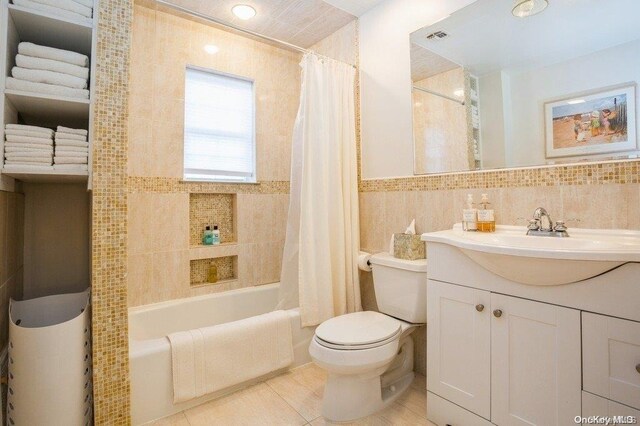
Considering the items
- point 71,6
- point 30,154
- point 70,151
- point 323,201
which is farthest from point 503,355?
point 71,6

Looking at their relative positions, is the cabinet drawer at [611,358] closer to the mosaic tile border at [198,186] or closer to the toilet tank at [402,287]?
the toilet tank at [402,287]

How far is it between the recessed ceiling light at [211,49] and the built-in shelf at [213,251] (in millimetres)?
1520

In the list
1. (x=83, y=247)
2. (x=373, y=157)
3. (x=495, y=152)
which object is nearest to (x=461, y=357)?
(x=495, y=152)

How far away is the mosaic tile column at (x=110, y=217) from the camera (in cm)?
136

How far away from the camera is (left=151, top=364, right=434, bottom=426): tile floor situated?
1.54 meters

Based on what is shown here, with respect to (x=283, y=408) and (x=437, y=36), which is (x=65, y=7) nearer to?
(x=437, y=36)

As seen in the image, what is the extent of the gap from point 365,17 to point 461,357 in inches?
93.2

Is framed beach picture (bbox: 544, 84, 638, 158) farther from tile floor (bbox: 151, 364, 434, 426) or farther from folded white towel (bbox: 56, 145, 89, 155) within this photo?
folded white towel (bbox: 56, 145, 89, 155)

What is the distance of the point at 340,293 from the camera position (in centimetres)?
216

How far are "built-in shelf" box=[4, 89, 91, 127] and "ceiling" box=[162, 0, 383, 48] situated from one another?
1.14 m

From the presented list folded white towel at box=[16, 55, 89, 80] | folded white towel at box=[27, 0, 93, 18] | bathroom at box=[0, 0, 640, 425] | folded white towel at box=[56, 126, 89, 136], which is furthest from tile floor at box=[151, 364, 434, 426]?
folded white towel at box=[27, 0, 93, 18]

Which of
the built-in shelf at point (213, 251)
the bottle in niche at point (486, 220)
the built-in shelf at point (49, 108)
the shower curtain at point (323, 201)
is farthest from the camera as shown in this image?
the built-in shelf at point (213, 251)

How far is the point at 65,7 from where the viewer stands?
4.58 feet

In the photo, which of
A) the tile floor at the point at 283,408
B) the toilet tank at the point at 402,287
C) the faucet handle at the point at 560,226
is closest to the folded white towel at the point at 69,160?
the tile floor at the point at 283,408
